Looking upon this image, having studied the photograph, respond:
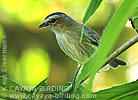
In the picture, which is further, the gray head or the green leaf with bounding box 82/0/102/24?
the gray head

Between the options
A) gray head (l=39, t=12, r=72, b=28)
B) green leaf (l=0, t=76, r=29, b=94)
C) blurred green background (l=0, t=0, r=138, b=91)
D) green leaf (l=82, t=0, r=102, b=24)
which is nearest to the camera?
green leaf (l=82, t=0, r=102, b=24)

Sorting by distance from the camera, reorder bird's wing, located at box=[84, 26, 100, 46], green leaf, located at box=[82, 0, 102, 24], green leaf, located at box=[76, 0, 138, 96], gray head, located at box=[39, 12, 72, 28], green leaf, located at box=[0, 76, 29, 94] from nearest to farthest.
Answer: green leaf, located at box=[76, 0, 138, 96] < green leaf, located at box=[82, 0, 102, 24] < green leaf, located at box=[0, 76, 29, 94] < gray head, located at box=[39, 12, 72, 28] < bird's wing, located at box=[84, 26, 100, 46]

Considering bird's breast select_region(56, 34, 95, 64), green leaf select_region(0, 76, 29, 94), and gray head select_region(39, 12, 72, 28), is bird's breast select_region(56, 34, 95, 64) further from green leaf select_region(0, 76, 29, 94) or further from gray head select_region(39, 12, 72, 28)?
green leaf select_region(0, 76, 29, 94)

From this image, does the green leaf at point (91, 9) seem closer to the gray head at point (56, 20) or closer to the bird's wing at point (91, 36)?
the gray head at point (56, 20)

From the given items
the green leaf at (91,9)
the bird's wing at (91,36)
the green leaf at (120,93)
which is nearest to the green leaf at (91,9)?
the green leaf at (91,9)

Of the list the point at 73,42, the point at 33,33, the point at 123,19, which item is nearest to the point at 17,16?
the point at 33,33

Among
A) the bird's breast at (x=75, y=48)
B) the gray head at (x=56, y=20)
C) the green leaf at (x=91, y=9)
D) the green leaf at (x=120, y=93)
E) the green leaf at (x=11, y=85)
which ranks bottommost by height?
the green leaf at (x=120, y=93)

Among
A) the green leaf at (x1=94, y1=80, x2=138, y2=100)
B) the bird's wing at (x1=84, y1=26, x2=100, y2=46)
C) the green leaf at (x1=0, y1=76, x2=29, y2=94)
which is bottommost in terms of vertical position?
the green leaf at (x1=94, y1=80, x2=138, y2=100)

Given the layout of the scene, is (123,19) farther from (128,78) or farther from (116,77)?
(116,77)


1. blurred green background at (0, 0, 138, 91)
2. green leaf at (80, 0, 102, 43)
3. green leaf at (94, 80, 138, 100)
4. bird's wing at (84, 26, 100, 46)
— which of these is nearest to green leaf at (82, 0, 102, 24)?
green leaf at (80, 0, 102, 43)
